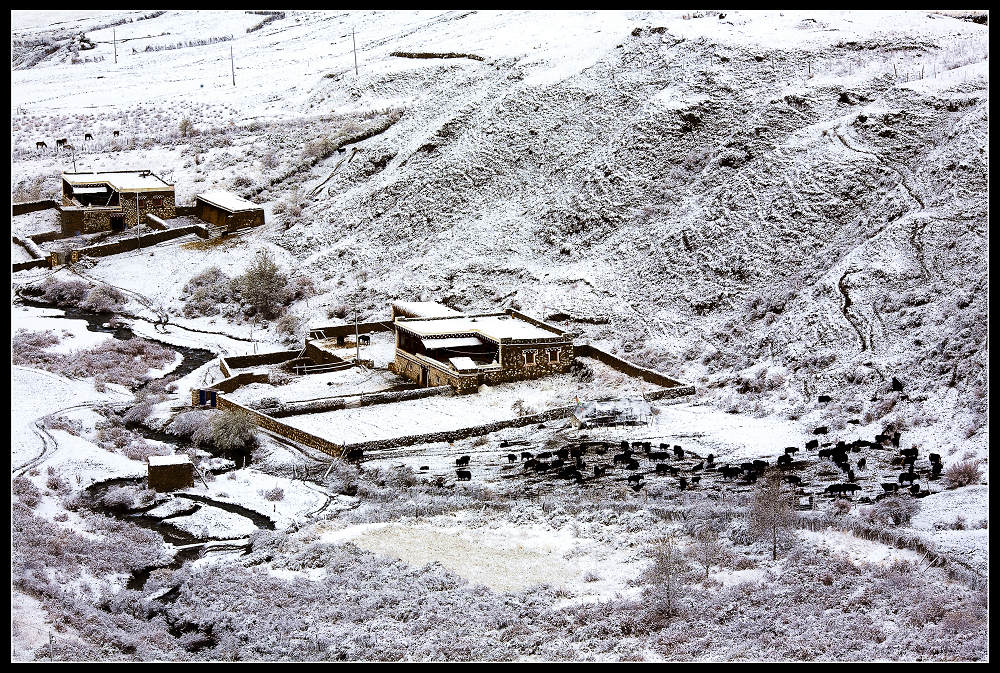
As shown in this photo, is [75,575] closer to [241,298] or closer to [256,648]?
[256,648]

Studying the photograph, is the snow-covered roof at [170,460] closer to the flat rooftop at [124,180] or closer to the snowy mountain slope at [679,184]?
the snowy mountain slope at [679,184]

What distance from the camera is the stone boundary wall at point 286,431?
4309cm

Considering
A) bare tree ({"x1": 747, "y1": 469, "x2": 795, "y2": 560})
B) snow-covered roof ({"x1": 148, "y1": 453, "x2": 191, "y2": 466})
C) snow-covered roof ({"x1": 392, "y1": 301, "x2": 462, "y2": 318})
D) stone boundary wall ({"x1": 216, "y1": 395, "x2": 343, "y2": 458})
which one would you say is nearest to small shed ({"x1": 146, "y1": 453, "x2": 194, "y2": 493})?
snow-covered roof ({"x1": 148, "y1": 453, "x2": 191, "y2": 466})

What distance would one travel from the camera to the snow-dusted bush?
37688mm

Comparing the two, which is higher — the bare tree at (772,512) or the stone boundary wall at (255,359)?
the bare tree at (772,512)

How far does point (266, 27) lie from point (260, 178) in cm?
4771

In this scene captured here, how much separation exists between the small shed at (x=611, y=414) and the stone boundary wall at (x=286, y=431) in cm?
809

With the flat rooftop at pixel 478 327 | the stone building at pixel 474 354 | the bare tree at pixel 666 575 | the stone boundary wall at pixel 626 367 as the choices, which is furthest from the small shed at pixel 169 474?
the stone boundary wall at pixel 626 367

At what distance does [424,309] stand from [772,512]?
2390 cm

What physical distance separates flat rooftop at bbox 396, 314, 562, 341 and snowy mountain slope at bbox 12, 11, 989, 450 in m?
3.01

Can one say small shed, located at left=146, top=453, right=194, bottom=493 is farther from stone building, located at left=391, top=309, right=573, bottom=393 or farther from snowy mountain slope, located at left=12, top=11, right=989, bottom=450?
snowy mountain slope, located at left=12, top=11, right=989, bottom=450

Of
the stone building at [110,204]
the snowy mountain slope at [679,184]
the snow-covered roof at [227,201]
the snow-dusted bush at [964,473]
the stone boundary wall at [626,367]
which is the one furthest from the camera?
the stone building at [110,204]

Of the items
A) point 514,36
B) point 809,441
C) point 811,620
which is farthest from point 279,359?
point 514,36

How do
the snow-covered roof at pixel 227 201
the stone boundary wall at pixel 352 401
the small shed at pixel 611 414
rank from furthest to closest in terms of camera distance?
the snow-covered roof at pixel 227 201 < the stone boundary wall at pixel 352 401 < the small shed at pixel 611 414
